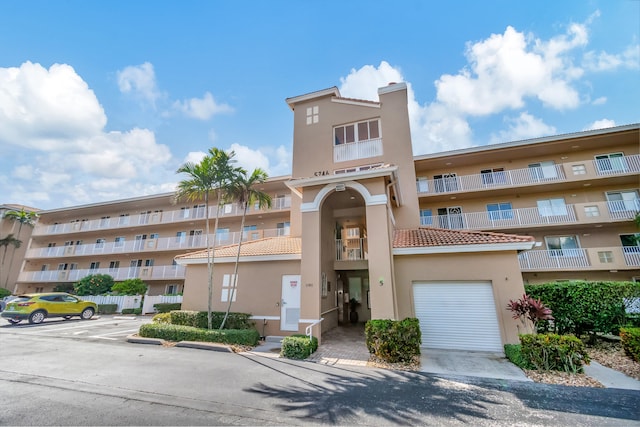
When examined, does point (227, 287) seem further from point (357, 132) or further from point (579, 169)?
point (579, 169)

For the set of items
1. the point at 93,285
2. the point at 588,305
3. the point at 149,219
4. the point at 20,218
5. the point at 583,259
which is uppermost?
the point at 20,218

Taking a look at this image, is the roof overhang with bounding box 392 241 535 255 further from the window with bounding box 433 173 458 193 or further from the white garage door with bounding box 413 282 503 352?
the window with bounding box 433 173 458 193

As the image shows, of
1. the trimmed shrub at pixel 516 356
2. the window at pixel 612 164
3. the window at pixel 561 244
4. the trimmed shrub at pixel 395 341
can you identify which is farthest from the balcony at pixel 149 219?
the window at pixel 612 164

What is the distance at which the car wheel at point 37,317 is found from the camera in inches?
548

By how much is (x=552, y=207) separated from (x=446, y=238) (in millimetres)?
11046

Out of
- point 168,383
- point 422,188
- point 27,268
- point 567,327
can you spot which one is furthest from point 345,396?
point 27,268

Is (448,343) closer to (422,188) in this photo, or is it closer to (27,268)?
(422,188)

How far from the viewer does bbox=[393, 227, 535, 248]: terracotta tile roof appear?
9.49m

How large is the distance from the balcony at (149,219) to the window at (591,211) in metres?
18.7

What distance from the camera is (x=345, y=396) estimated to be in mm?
5223

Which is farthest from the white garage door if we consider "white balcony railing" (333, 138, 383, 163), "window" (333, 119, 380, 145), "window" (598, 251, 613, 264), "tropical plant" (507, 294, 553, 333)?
"window" (598, 251, 613, 264)

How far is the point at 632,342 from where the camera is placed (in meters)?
6.96

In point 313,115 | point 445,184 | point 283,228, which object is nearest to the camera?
point 313,115

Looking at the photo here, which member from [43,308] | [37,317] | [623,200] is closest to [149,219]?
[43,308]
